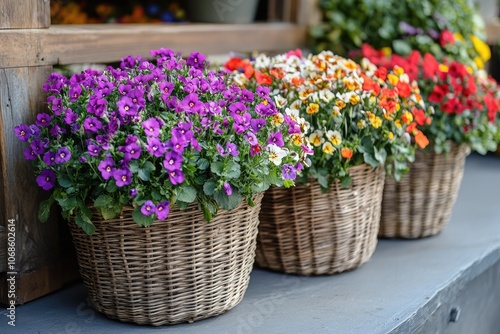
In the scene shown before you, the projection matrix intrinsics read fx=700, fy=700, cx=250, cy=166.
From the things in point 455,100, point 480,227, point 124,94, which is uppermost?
point 124,94

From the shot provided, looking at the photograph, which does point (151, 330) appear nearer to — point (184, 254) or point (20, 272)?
point (184, 254)

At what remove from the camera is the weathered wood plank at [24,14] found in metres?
2.04

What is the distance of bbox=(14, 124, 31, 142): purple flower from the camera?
1.94 metres

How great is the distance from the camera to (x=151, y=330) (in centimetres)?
200

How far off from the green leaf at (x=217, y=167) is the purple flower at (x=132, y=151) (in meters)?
0.20

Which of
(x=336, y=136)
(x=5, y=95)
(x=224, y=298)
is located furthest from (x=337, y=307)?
(x=5, y=95)

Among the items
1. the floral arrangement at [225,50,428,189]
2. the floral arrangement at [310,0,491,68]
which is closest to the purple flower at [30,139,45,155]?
the floral arrangement at [225,50,428,189]

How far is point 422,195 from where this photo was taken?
2814 mm

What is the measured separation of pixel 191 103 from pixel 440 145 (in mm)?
1232

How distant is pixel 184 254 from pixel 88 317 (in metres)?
0.40

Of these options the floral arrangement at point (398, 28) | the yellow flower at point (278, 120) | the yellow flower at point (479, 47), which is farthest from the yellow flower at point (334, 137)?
the yellow flower at point (479, 47)

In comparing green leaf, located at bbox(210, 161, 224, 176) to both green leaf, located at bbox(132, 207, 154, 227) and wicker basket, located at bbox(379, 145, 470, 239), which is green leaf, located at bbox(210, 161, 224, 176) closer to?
green leaf, located at bbox(132, 207, 154, 227)

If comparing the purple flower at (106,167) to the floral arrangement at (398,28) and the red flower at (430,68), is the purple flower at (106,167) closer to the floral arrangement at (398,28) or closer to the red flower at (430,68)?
the red flower at (430,68)

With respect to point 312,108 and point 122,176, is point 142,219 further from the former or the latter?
point 312,108
